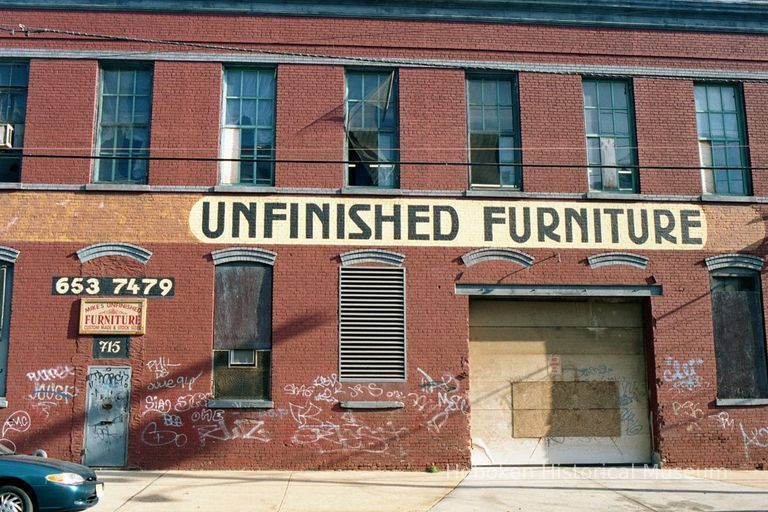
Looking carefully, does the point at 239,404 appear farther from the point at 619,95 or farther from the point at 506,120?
the point at 619,95

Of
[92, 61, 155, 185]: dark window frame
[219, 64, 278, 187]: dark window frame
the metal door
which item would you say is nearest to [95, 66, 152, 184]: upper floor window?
[92, 61, 155, 185]: dark window frame

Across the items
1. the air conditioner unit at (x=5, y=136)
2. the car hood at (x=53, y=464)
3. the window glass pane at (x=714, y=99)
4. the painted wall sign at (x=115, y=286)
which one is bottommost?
the car hood at (x=53, y=464)

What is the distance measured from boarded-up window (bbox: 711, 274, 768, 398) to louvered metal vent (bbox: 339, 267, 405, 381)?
616 centimetres

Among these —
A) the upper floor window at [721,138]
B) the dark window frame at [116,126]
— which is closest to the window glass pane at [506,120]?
the upper floor window at [721,138]

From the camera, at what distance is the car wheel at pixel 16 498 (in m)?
8.94

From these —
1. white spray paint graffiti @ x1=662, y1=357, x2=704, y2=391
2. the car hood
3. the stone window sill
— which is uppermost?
white spray paint graffiti @ x1=662, y1=357, x2=704, y2=391

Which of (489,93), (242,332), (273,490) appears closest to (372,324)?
(242,332)

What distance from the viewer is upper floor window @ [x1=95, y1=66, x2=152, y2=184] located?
1407 cm

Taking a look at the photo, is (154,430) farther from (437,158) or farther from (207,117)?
(437,158)

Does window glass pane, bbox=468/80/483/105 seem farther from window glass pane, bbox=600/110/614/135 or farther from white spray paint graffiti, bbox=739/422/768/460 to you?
white spray paint graffiti, bbox=739/422/768/460

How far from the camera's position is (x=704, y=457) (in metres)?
13.8

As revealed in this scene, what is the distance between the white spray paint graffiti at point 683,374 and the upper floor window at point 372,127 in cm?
624

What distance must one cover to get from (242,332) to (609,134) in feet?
27.0

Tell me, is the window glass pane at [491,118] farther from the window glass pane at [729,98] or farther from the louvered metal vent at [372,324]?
the window glass pane at [729,98]
